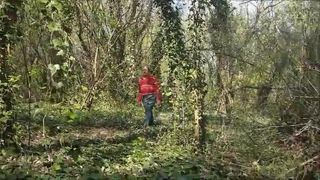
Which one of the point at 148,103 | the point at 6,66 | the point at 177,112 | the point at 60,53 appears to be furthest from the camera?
the point at 148,103

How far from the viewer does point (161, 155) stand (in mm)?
10875

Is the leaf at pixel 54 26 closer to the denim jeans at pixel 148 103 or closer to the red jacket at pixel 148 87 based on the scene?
the red jacket at pixel 148 87

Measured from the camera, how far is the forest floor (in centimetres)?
694

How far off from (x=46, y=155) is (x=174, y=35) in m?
5.57

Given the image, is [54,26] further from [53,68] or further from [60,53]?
[53,68]

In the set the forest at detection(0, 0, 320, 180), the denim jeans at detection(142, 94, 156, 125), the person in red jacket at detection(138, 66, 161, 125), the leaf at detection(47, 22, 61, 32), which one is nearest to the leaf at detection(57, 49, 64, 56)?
the forest at detection(0, 0, 320, 180)

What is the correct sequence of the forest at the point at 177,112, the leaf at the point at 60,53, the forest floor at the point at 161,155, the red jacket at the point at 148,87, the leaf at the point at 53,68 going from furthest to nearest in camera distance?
the red jacket at the point at 148,87, the forest floor at the point at 161,155, the forest at the point at 177,112, the leaf at the point at 60,53, the leaf at the point at 53,68

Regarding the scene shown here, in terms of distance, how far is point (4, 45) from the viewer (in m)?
8.62

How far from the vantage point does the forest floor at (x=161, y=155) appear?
22.8ft

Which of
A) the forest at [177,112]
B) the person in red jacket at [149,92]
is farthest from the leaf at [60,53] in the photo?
the person in red jacket at [149,92]

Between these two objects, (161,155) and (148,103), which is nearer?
(161,155)

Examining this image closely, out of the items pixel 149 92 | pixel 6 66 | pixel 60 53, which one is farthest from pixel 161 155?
pixel 60 53

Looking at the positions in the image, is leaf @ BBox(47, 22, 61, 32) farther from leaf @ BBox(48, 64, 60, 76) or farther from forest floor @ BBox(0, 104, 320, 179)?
forest floor @ BBox(0, 104, 320, 179)

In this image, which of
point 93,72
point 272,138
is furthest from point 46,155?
point 93,72
